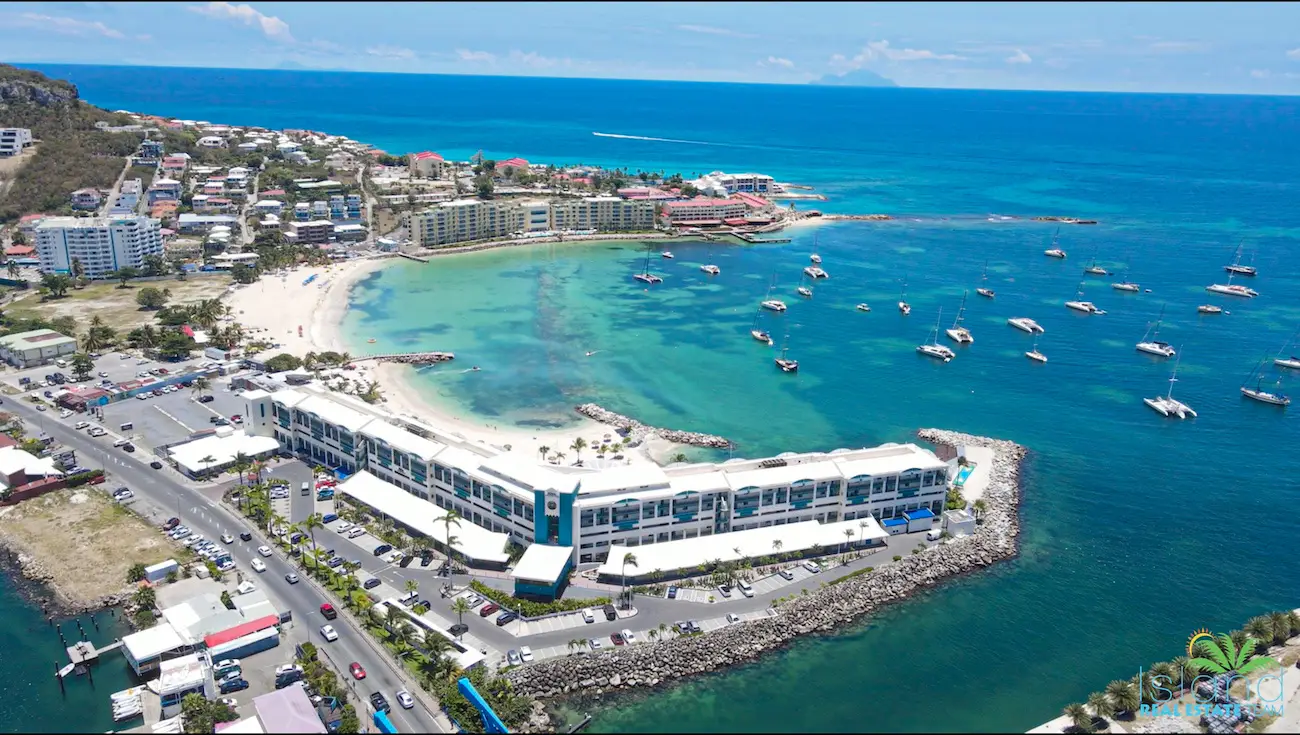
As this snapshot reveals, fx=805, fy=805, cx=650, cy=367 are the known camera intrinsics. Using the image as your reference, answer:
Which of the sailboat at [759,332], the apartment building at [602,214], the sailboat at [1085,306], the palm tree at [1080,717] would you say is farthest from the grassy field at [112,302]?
the sailboat at [1085,306]

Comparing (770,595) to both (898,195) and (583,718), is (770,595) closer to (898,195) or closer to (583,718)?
(583,718)

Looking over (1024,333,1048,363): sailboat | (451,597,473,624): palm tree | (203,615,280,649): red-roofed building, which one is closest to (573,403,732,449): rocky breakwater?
(451,597,473,624): palm tree

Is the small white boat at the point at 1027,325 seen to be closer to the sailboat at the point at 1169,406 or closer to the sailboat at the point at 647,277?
the sailboat at the point at 1169,406

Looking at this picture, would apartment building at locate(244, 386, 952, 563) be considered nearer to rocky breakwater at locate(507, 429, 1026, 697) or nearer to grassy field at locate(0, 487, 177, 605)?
rocky breakwater at locate(507, 429, 1026, 697)

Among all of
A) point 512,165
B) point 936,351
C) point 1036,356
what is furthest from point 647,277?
point 512,165

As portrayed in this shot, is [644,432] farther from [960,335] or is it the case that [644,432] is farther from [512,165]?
[512,165]

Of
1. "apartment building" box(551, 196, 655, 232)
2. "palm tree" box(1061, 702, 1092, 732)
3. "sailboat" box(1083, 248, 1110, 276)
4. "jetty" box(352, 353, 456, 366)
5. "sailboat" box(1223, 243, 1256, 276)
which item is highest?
"apartment building" box(551, 196, 655, 232)

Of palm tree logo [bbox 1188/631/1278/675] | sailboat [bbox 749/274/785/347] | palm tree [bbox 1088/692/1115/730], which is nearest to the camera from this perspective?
palm tree [bbox 1088/692/1115/730]
